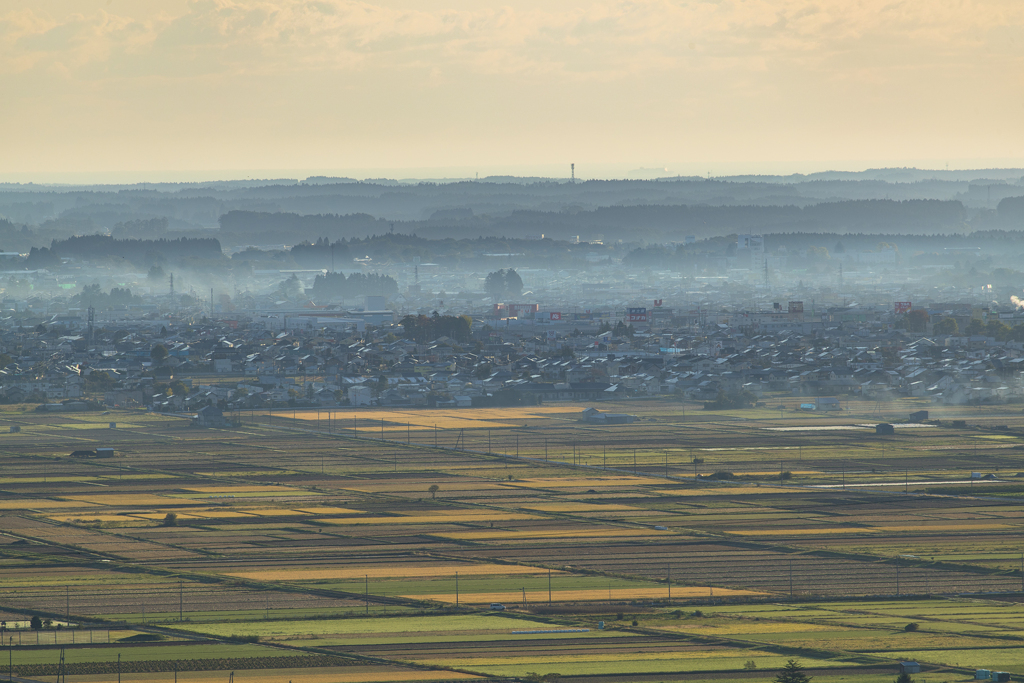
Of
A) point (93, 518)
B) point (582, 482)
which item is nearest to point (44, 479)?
point (93, 518)

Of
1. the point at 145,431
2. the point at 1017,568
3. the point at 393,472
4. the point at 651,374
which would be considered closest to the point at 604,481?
the point at 393,472

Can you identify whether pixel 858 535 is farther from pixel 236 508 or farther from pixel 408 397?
pixel 408 397

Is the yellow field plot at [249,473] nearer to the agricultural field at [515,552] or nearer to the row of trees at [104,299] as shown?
the agricultural field at [515,552]

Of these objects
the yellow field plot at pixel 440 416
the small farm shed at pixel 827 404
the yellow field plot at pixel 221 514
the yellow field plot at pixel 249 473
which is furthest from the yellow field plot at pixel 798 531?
the small farm shed at pixel 827 404

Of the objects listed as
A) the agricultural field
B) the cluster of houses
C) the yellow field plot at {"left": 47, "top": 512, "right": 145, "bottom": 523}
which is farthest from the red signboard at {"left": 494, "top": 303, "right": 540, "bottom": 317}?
the yellow field plot at {"left": 47, "top": 512, "right": 145, "bottom": 523}

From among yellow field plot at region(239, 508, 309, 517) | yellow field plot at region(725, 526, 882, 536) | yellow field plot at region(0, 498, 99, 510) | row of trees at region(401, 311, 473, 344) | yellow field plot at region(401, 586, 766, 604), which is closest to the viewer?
yellow field plot at region(401, 586, 766, 604)

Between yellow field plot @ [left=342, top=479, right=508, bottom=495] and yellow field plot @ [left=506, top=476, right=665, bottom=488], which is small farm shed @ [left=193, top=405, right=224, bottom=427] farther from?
yellow field plot @ [left=506, top=476, right=665, bottom=488]
